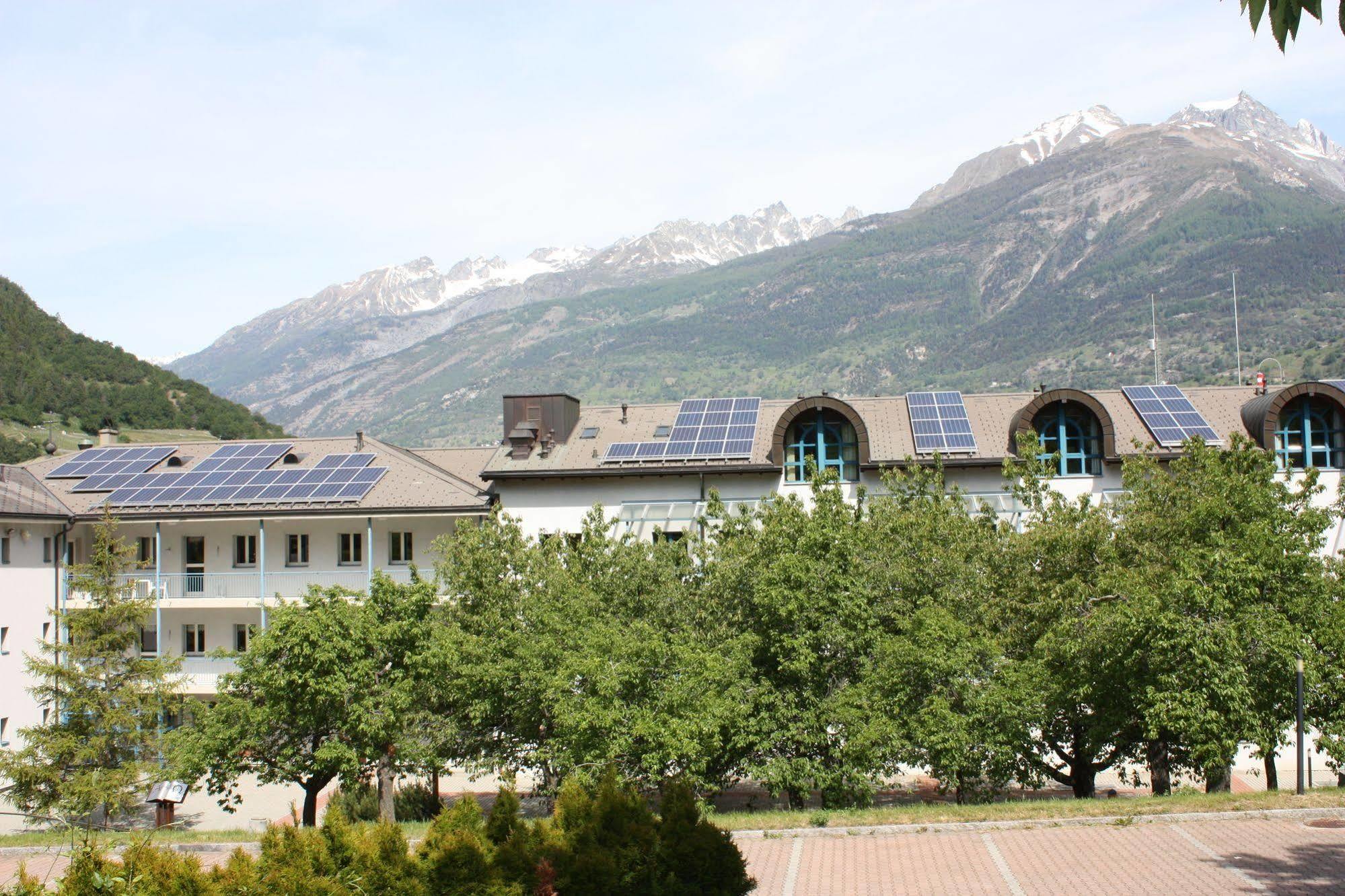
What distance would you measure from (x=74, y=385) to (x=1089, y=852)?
94.1 metres

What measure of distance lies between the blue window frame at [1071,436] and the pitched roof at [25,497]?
31.7 meters

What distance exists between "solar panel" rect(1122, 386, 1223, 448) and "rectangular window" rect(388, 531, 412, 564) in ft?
80.1

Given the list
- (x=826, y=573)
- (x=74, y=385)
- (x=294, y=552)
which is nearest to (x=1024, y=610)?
(x=826, y=573)

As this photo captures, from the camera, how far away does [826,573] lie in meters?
23.4

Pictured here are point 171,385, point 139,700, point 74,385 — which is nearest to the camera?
point 139,700

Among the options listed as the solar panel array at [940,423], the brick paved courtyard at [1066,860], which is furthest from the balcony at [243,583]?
the brick paved courtyard at [1066,860]

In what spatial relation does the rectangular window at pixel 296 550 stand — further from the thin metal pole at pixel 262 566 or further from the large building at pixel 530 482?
the thin metal pole at pixel 262 566

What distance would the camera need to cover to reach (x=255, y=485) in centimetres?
3866

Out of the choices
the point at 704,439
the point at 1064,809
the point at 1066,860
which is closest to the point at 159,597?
the point at 704,439

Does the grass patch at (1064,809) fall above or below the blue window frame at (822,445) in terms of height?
below

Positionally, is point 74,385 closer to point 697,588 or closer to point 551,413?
point 551,413

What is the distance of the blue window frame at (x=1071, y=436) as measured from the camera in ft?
118

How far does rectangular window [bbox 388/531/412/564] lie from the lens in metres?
38.2

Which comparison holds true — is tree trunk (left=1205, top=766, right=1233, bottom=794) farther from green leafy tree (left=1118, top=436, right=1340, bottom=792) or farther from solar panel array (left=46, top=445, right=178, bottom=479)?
solar panel array (left=46, top=445, right=178, bottom=479)
